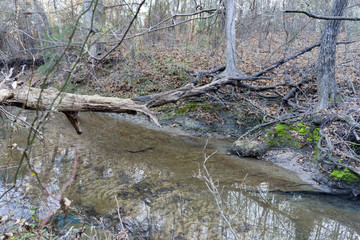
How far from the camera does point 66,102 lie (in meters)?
4.25

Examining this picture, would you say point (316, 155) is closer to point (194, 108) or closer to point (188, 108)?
point (194, 108)

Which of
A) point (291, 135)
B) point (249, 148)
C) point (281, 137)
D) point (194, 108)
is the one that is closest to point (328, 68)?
point (291, 135)

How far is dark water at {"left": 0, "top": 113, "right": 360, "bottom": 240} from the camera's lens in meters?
3.62

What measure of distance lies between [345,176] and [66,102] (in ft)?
18.2

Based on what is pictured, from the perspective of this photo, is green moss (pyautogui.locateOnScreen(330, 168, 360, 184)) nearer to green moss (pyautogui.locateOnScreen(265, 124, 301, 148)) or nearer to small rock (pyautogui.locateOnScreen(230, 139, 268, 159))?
green moss (pyautogui.locateOnScreen(265, 124, 301, 148))

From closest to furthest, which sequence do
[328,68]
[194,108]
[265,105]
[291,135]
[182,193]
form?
[182,193] < [328,68] < [291,135] < [265,105] < [194,108]

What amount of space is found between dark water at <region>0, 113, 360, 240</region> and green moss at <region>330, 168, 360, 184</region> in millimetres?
434

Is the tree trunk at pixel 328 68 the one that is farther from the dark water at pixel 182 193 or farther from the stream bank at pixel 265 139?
the dark water at pixel 182 193

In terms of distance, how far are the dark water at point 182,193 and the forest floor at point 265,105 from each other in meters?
0.70

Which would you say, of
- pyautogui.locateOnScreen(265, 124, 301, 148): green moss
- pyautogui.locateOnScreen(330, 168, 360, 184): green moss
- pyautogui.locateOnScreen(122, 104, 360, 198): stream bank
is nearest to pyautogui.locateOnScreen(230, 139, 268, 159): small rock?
pyautogui.locateOnScreen(122, 104, 360, 198): stream bank

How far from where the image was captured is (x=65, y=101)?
13.9 feet

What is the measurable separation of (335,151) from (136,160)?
4493 mm

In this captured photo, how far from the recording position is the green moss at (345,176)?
180 inches

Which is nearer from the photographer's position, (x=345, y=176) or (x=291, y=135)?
(x=345, y=176)
